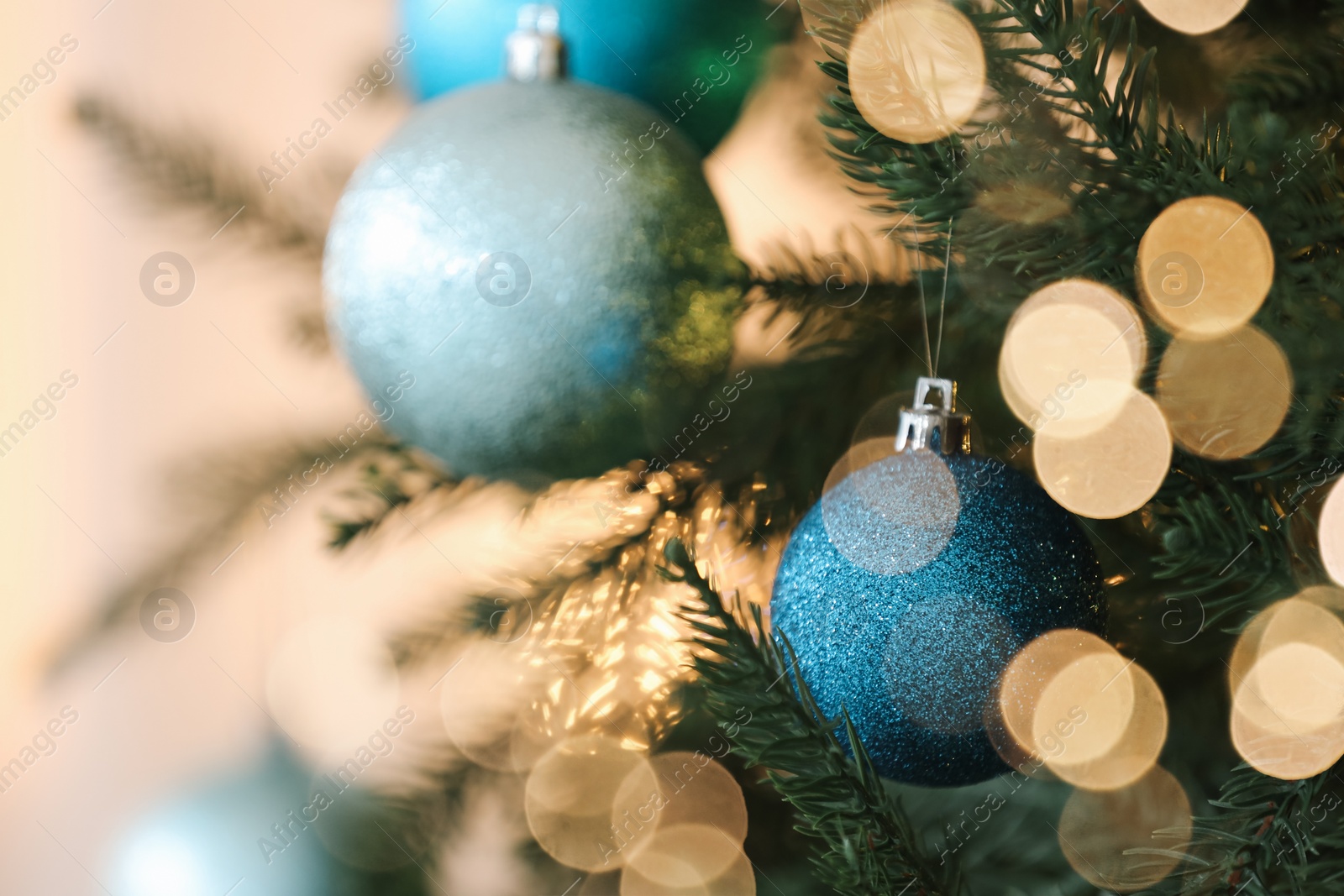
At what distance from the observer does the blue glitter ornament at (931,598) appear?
13.0 inches

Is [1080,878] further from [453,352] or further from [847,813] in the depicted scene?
[453,352]

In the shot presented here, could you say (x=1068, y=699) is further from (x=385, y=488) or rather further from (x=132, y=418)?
(x=132, y=418)

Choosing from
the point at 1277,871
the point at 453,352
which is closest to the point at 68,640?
the point at 453,352

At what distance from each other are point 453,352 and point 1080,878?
38 cm

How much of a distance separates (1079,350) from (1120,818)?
315mm

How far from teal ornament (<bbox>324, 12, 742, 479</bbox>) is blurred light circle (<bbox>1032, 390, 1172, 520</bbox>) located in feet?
0.54

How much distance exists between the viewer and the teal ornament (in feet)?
1.35

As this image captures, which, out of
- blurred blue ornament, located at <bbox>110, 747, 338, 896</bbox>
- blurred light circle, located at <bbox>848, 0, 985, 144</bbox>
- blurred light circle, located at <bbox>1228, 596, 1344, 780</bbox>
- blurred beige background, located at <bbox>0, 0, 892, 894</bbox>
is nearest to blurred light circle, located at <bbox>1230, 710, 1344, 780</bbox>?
blurred light circle, located at <bbox>1228, 596, 1344, 780</bbox>

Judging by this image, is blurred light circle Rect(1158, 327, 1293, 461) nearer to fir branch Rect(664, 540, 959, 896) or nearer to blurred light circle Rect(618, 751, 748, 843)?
fir branch Rect(664, 540, 959, 896)

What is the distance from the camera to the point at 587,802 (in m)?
0.60

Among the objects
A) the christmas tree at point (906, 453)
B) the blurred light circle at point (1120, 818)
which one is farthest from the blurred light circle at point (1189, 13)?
the blurred light circle at point (1120, 818)

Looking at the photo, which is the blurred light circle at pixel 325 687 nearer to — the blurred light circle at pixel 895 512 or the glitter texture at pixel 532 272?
the glitter texture at pixel 532 272

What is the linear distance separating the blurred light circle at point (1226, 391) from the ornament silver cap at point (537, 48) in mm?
311

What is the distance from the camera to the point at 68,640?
23.0 inches
